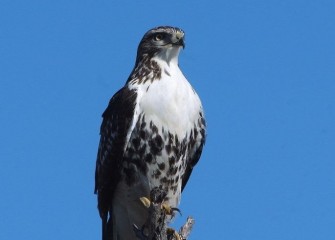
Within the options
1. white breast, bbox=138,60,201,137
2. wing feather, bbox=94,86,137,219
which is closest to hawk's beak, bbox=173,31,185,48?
white breast, bbox=138,60,201,137

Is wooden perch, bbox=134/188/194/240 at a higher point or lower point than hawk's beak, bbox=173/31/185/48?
lower

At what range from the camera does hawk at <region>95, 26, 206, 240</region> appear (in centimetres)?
984

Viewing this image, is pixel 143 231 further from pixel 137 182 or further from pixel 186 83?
pixel 186 83

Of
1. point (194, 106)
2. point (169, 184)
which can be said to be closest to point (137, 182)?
point (169, 184)

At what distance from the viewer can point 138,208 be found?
1023cm

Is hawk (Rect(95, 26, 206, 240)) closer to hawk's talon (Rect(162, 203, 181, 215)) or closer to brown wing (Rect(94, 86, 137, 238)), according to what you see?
brown wing (Rect(94, 86, 137, 238))

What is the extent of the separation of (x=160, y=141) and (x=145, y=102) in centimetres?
46

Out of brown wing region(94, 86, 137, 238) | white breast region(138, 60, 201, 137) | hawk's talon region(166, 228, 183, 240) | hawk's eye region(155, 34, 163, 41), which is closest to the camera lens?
hawk's talon region(166, 228, 183, 240)

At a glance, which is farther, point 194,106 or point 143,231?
point 194,106

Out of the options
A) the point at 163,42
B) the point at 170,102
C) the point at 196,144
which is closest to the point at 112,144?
the point at 170,102

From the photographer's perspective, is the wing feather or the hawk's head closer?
the wing feather

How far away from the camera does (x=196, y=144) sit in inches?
407

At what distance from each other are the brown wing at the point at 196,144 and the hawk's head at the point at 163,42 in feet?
2.73

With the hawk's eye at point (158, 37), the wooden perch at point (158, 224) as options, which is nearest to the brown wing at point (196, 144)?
the hawk's eye at point (158, 37)
